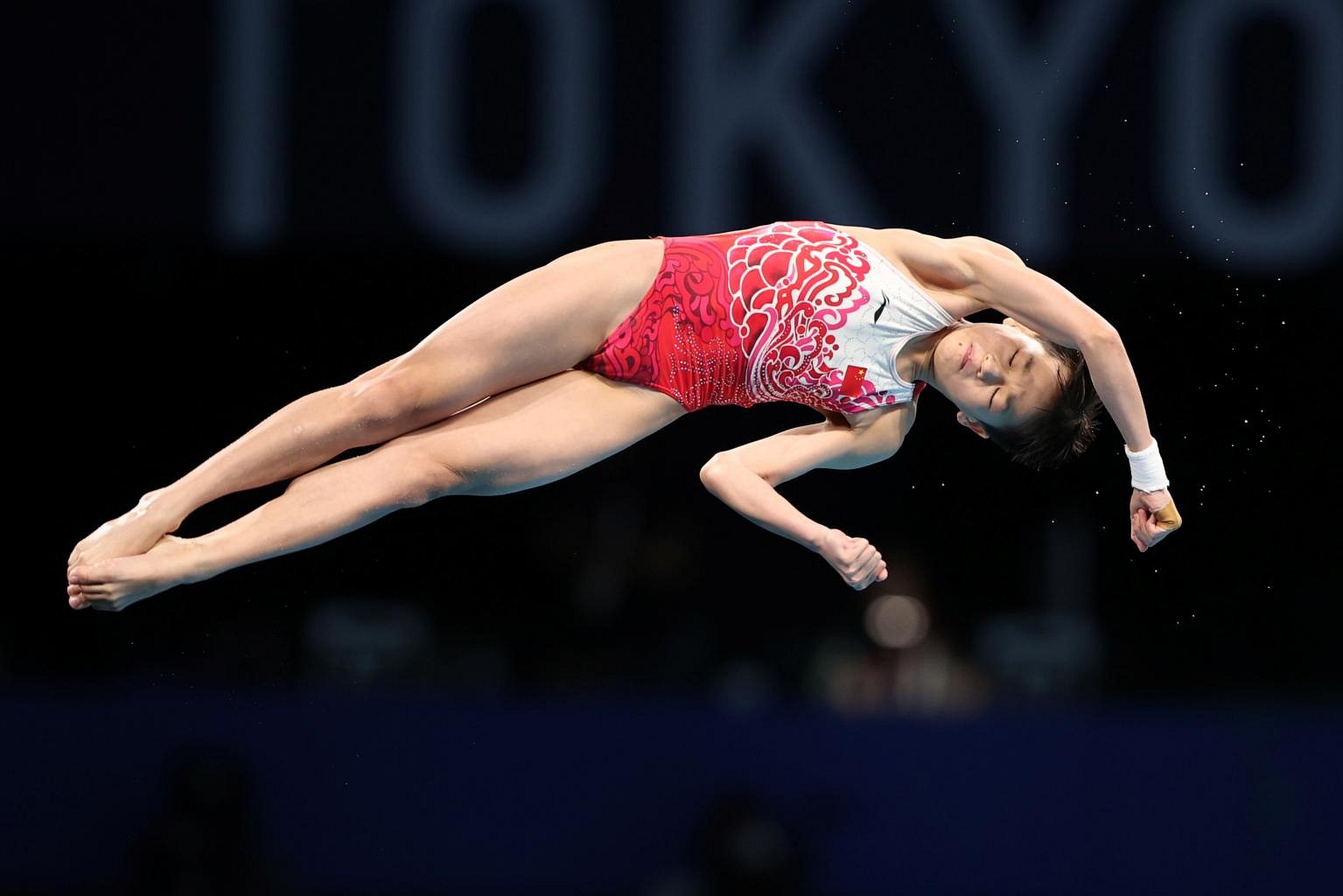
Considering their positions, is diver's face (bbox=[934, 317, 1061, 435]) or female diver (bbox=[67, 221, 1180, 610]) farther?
diver's face (bbox=[934, 317, 1061, 435])

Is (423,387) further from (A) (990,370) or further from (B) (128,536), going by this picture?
(A) (990,370)

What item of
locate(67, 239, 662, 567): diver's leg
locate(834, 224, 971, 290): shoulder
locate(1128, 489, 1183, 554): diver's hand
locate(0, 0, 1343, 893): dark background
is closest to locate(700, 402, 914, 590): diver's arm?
locate(834, 224, 971, 290): shoulder

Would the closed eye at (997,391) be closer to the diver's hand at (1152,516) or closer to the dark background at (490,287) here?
the diver's hand at (1152,516)

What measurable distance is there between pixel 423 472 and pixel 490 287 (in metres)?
3.48

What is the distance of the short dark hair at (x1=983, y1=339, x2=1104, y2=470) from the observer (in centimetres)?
431

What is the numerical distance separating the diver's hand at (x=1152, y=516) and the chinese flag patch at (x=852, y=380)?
0.80m

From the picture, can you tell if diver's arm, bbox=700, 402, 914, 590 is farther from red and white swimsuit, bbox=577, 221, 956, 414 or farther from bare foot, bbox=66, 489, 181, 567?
bare foot, bbox=66, 489, 181, 567

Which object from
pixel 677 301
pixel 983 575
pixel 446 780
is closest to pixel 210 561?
pixel 677 301

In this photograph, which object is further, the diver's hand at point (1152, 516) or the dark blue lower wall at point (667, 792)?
the dark blue lower wall at point (667, 792)

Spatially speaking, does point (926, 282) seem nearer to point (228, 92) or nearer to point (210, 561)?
point (210, 561)

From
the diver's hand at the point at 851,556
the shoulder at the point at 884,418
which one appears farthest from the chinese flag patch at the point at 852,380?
the diver's hand at the point at 851,556

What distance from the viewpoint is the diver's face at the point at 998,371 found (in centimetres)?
424

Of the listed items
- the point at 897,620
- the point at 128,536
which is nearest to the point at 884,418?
the point at 128,536

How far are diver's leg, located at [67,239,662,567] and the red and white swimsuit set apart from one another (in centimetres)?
14
